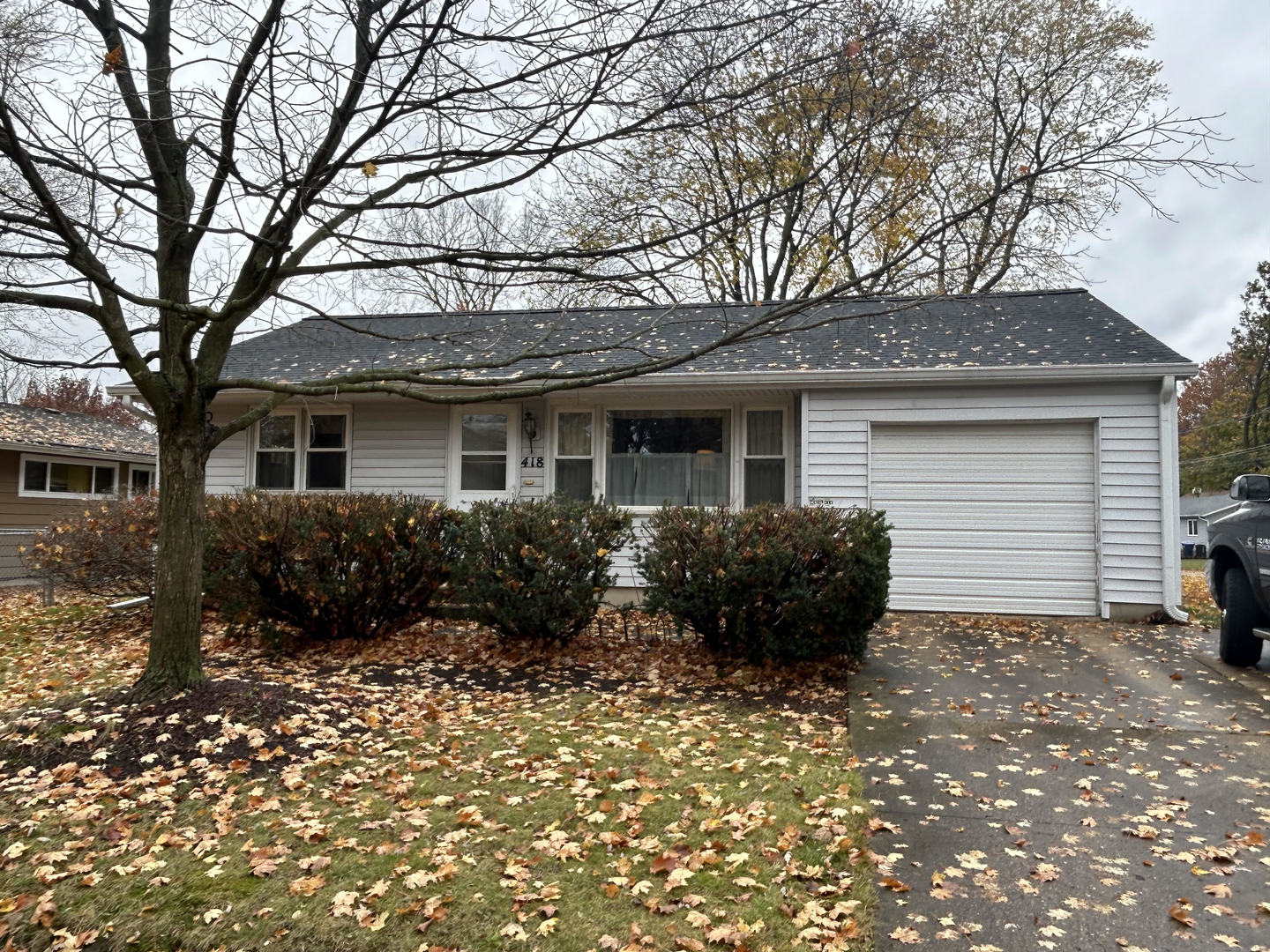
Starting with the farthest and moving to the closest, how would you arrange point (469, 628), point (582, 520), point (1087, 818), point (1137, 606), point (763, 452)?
1. point (763, 452)
2. point (1137, 606)
3. point (469, 628)
4. point (582, 520)
5. point (1087, 818)

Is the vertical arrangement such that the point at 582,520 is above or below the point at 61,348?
below

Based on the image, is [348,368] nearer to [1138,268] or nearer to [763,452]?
[763,452]

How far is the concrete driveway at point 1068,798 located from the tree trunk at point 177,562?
4.24 meters

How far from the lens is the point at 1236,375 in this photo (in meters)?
40.8

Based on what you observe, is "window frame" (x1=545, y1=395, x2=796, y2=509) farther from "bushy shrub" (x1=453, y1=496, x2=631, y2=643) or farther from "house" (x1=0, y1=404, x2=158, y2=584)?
"house" (x1=0, y1=404, x2=158, y2=584)

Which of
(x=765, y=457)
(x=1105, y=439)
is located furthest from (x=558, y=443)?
(x=1105, y=439)

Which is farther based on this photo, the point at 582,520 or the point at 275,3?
the point at 582,520

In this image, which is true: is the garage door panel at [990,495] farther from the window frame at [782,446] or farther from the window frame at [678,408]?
the window frame at [678,408]

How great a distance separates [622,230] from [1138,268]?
901cm

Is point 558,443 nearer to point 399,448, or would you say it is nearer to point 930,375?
point 399,448

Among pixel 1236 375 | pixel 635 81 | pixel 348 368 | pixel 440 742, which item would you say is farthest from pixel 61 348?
pixel 1236 375

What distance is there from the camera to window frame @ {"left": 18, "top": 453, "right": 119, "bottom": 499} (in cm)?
1766

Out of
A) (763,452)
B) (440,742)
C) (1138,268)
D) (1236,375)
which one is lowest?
(440,742)

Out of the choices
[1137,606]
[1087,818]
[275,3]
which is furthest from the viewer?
[1137,606]
